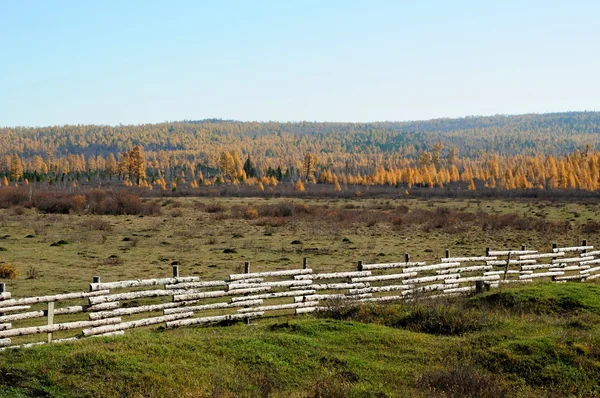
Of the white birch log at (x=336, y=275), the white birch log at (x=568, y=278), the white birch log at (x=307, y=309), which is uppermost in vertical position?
the white birch log at (x=336, y=275)

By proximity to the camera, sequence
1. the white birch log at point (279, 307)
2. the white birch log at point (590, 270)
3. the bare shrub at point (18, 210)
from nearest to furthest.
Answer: the white birch log at point (279, 307), the white birch log at point (590, 270), the bare shrub at point (18, 210)

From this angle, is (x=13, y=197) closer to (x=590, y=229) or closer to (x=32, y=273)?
(x=32, y=273)

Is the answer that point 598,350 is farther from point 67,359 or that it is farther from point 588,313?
point 67,359

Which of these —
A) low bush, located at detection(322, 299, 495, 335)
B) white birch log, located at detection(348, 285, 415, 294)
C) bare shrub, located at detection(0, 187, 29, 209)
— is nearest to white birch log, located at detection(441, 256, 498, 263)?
white birch log, located at detection(348, 285, 415, 294)

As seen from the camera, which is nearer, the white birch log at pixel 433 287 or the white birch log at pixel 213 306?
the white birch log at pixel 213 306

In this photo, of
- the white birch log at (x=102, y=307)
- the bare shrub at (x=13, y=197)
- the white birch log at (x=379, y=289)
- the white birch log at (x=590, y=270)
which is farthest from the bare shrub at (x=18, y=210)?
the white birch log at (x=590, y=270)

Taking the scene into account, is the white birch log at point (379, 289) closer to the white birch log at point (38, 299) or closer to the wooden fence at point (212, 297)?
the wooden fence at point (212, 297)

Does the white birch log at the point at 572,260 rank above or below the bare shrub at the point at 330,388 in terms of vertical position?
below

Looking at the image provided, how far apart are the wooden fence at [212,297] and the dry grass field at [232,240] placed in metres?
4.84

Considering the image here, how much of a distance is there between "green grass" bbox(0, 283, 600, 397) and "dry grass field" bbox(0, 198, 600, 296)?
10509 millimetres

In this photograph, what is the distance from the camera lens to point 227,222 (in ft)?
180

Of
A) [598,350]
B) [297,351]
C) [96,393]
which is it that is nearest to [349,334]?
[297,351]

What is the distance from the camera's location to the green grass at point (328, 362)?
35.5 ft

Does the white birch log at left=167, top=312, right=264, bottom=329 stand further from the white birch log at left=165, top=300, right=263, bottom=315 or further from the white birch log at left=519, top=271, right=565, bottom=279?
the white birch log at left=519, top=271, right=565, bottom=279
